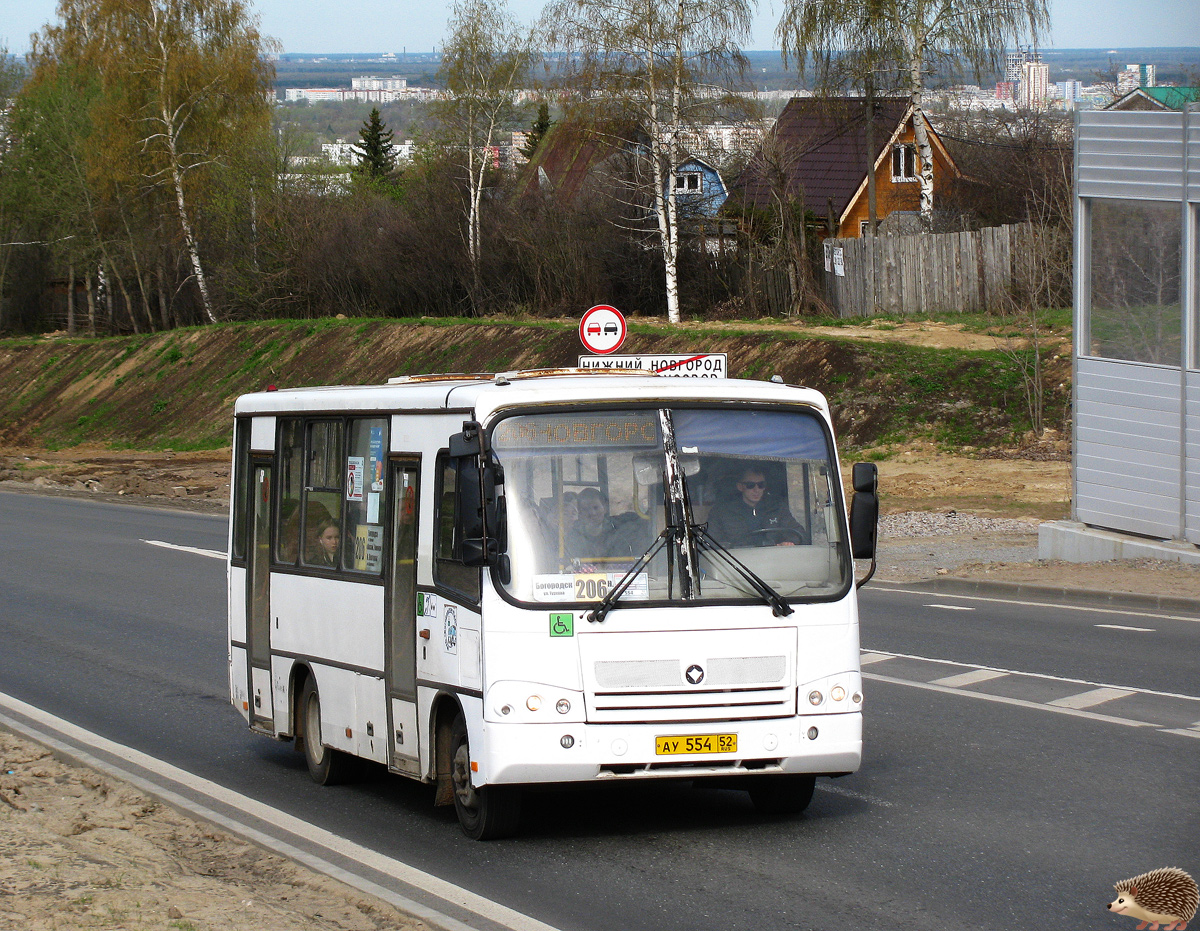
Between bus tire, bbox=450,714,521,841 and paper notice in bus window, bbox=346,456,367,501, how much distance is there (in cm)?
165

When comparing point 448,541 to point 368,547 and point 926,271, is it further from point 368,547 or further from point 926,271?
point 926,271

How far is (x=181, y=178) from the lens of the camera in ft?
198

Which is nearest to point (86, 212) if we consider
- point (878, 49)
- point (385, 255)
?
point (385, 255)

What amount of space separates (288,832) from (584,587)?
6.74 feet

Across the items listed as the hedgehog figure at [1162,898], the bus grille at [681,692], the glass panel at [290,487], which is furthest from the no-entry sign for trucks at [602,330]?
the hedgehog figure at [1162,898]

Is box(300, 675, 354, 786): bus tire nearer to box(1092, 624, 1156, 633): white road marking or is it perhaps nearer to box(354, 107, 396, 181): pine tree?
box(1092, 624, 1156, 633): white road marking

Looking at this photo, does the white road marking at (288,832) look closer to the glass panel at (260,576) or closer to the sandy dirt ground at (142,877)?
the sandy dirt ground at (142,877)

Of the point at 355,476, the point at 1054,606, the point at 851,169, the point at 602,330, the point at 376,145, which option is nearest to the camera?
the point at 355,476

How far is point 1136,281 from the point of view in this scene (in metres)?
17.2

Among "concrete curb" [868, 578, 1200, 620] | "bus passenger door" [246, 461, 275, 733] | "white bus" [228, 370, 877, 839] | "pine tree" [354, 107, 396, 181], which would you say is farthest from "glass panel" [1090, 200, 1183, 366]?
"pine tree" [354, 107, 396, 181]

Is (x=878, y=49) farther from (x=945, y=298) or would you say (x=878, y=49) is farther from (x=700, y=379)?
(x=700, y=379)

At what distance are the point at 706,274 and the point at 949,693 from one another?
33565 millimetres

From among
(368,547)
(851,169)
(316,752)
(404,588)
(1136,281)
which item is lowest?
(316,752)

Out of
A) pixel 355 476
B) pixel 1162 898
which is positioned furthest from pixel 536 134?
pixel 1162 898
